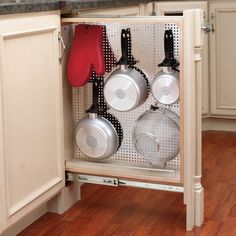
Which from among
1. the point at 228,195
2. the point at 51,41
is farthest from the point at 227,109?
the point at 51,41

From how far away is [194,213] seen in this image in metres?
2.40

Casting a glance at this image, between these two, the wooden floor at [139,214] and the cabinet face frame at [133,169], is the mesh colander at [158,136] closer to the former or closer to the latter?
the cabinet face frame at [133,169]

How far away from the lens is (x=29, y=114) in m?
2.23

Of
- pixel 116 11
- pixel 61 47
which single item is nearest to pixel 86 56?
pixel 61 47

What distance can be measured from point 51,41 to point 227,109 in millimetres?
1802

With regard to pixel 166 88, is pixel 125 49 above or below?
above

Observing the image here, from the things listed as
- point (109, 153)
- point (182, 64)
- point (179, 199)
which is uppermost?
point (182, 64)

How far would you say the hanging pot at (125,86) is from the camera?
242cm

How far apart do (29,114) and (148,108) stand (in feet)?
1.80

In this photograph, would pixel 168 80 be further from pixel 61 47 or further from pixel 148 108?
pixel 61 47

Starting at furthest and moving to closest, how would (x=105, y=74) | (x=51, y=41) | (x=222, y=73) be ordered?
(x=222, y=73) < (x=105, y=74) < (x=51, y=41)

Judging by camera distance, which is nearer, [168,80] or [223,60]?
[168,80]

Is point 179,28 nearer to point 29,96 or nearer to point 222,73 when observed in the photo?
point 29,96

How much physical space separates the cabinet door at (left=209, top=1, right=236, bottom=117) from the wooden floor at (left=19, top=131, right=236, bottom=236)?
84 centimetres
